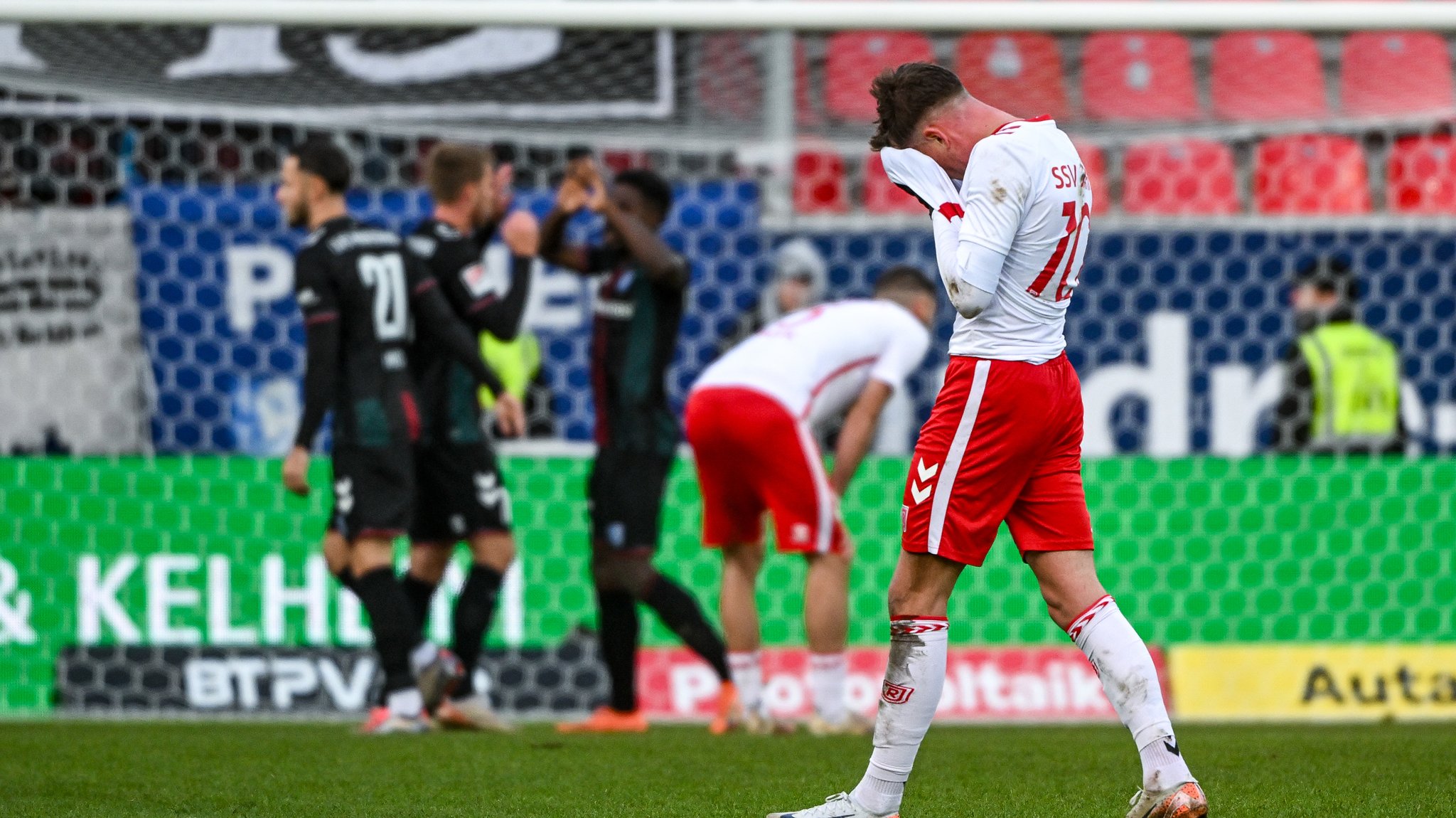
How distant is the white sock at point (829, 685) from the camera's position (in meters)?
5.81

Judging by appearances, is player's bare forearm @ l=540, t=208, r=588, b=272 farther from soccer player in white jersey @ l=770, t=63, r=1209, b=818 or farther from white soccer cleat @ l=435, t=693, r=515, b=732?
soccer player in white jersey @ l=770, t=63, r=1209, b=818

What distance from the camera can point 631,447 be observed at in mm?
6152

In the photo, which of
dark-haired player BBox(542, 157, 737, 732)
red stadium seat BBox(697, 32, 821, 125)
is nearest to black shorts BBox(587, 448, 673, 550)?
dark-haired player BBox(542, 157, 737, 732)

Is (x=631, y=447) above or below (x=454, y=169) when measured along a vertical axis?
below

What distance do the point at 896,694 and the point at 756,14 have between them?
4181mm

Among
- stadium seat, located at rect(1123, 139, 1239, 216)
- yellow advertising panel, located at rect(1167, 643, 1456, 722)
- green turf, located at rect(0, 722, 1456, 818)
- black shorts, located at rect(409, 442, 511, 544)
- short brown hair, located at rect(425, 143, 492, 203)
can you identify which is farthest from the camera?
stadium seat, located at rect(1123, 139, 1239, 216)

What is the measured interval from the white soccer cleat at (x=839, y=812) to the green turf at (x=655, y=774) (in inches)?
10.5

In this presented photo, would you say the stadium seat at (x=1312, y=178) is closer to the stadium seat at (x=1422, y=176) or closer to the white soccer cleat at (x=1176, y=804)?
the stadium seat at (x=1422, y=176)

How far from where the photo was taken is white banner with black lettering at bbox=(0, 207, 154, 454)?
8195mm

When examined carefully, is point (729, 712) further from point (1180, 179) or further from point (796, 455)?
point (1180, 179)

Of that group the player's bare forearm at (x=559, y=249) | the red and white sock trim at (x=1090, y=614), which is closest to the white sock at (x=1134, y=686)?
the red and white sock trim at (x=1090, y=614)

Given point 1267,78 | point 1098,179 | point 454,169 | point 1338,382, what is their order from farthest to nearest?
point 1098,179, point 1338,382, point 1267,78, point 454,169

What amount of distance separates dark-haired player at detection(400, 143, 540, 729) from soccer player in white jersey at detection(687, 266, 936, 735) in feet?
2.38

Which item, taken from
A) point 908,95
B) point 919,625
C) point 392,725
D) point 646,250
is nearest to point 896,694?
point 919,625
